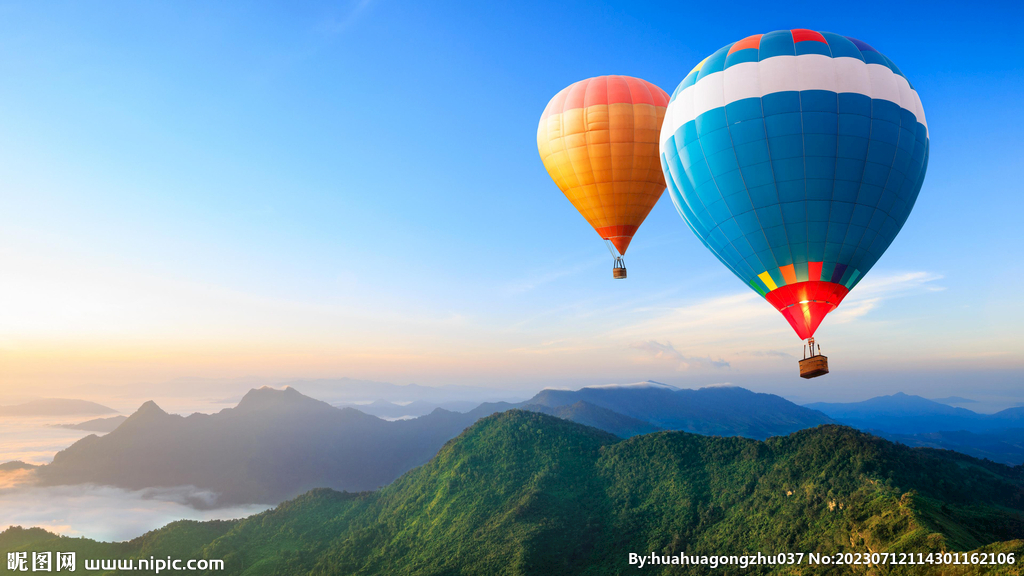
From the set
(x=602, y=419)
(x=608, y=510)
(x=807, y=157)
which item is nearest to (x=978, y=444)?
(x=602, y=419)

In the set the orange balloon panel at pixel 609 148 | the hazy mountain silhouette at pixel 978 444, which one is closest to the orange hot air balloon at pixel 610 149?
the orange balloon panel at pixel 609 148

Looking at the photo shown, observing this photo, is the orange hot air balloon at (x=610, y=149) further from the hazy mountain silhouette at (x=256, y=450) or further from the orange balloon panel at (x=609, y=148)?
the hazy mountain silhouette at (x=256, y=450)

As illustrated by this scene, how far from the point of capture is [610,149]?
27.4 metres

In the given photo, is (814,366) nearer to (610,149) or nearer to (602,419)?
(610,149)

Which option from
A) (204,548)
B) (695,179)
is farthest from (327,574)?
(695,179)

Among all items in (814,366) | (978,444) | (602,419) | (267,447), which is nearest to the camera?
(814,366)

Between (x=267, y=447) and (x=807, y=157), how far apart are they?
595ft

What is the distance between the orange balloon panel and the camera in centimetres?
2731

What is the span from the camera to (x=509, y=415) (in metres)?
71.4

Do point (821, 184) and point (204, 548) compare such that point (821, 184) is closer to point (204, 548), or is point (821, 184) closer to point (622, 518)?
point (622, 518)

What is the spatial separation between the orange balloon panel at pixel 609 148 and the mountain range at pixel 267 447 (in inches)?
4718

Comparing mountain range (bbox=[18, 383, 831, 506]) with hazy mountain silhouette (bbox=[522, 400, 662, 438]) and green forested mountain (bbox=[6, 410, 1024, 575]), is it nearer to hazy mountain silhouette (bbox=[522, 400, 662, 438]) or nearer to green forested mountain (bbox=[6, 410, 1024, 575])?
hazy mountain silhouette (bbox=[522, 400, 662, 438])

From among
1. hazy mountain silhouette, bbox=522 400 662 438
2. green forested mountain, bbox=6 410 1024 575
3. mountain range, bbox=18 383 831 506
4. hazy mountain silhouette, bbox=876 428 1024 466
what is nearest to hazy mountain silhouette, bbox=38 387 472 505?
mountain range, bbox=18 383 831 506

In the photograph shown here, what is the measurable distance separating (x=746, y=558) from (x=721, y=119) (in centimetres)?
3334
